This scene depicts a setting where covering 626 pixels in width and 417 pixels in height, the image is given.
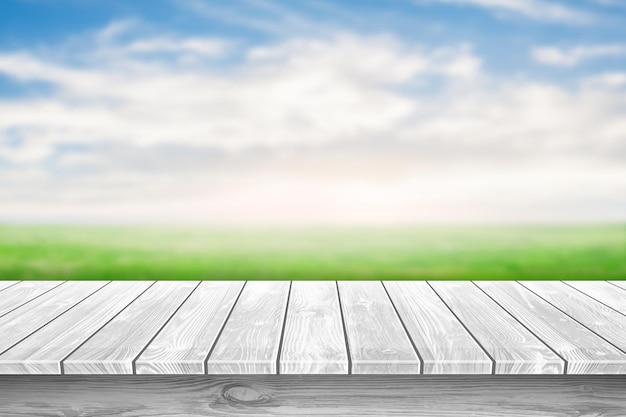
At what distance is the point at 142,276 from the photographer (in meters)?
4.83

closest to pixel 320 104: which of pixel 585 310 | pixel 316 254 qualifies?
pixel 316 254

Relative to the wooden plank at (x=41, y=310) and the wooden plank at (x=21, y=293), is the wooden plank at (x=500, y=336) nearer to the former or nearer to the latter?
the wooden plank at (x=41, y=310)

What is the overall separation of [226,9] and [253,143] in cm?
241

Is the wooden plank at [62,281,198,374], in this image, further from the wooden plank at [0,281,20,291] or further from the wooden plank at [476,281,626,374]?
the wooden plank at [476,281,626,374]

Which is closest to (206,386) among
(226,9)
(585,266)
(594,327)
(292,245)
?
(594,327)

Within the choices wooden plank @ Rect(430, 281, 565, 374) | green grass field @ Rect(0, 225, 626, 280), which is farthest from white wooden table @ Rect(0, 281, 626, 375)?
green grass field @ Rect(0, 225, 626, 280)

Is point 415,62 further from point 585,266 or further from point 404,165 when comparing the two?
point 585,266

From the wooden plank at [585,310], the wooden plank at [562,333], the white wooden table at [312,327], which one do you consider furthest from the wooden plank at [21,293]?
the wooden plank at [585,310]

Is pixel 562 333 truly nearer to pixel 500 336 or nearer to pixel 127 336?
pixel 500 336

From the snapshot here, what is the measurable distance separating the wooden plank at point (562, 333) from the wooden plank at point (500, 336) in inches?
1.5

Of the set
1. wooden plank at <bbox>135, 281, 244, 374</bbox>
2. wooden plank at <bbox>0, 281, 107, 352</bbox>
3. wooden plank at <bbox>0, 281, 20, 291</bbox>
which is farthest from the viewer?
wooden plank at <bbox>0, 281, 20, 291</bbox>

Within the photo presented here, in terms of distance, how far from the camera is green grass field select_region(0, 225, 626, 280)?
202 inches

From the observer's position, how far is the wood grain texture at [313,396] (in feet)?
4.36

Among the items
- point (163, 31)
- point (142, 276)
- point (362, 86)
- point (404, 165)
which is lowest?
Result: point (142, 276)
